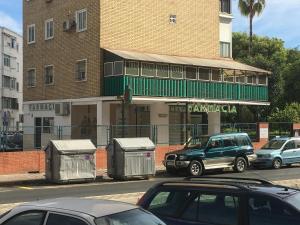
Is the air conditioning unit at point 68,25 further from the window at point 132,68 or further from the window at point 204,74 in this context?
the window at point 204,74

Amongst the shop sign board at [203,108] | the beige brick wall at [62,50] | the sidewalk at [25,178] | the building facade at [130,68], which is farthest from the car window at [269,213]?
the shop sign board at [203,108]

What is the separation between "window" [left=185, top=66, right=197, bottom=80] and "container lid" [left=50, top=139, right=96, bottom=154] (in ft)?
44.2

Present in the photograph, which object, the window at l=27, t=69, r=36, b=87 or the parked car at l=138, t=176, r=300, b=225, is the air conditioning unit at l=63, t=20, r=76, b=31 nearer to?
the window at l=27, t=69, r=36, b=87

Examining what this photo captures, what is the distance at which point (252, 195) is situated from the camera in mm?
6195

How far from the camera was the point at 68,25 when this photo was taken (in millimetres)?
36000

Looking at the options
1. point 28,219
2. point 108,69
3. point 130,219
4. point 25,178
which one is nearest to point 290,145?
point 108,69

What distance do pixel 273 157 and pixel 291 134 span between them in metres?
9.02

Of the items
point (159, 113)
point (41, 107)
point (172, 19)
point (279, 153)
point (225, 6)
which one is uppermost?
point (225, 6)

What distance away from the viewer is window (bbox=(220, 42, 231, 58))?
4134 centimetres

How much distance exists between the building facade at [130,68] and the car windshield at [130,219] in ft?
77.5

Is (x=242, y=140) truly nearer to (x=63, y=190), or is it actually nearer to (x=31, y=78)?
(x=63, y=190)

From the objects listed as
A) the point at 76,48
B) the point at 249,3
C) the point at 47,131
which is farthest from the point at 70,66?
the point at 249,3

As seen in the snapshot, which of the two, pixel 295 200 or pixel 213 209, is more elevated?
pixel 295 200

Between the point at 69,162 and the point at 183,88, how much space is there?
45.7ft
